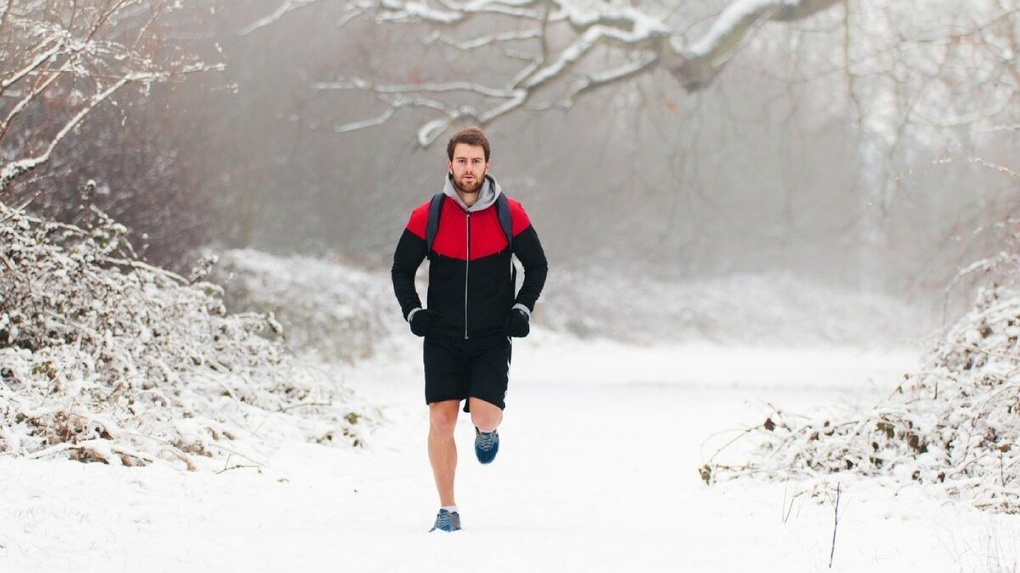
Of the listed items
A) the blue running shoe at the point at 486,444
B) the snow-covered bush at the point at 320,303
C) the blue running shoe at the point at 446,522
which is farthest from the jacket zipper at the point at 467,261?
the snow-covered bush at the point at 320,303

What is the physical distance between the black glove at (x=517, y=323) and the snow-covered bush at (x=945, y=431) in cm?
221

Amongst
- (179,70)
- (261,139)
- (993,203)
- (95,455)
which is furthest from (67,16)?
(261,139)

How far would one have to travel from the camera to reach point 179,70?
27.0ft

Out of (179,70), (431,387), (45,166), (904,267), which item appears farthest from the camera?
Answer: (904,267)

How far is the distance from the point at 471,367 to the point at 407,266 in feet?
1.81

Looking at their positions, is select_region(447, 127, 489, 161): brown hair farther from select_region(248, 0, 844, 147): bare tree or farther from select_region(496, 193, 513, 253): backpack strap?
select_region(248, 0, 844, 147): bare tree

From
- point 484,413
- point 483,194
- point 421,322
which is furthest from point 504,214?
point 484,413

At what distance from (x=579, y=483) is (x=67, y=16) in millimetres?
5912

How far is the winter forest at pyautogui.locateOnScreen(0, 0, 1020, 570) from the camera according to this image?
22.2 ft

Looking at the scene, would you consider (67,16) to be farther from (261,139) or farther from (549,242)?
(549,242)

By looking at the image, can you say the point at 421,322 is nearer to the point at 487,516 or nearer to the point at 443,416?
the point at 443,416

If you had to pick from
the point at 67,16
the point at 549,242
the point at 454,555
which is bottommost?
the point at 454,555

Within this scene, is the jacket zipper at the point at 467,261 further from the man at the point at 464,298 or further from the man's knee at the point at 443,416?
the man's knee at the point at 443,416

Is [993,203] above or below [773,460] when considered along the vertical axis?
above
